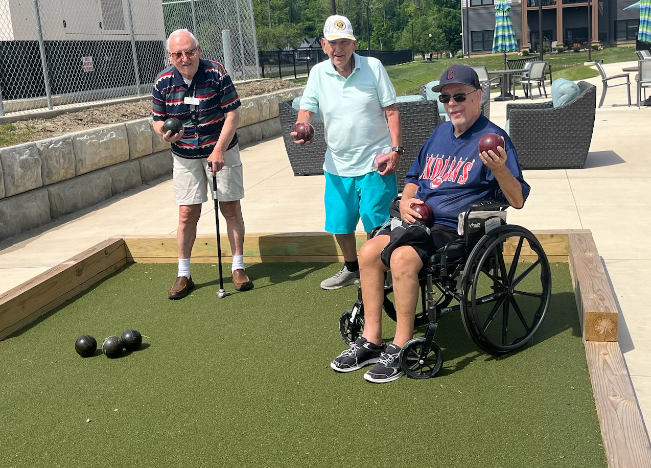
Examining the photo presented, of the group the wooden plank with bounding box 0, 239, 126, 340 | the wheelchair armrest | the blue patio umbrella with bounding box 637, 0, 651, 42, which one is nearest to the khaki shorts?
the wooden plank with bounding box 0, 239, 126, 340

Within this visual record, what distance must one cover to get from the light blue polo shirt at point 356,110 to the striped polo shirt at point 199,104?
0.63 meters

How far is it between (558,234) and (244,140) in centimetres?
851

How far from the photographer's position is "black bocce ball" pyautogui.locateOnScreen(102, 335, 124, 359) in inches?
157

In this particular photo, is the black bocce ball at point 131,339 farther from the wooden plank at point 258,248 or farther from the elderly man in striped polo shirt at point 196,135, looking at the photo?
the wooden plank at point 258,248

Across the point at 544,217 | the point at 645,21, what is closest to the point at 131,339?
the point at 544,217

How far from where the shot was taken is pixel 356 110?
4.62m

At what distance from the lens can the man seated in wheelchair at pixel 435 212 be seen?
11.4 feet

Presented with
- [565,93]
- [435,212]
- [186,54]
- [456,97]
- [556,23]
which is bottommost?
[435,212]

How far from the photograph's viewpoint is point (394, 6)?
103 meters

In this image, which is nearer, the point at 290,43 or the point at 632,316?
the point at 632,316

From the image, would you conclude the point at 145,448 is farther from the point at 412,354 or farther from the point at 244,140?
the point at 244,140

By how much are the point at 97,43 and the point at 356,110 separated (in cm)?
963

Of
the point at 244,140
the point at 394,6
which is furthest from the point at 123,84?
the point at 394,6

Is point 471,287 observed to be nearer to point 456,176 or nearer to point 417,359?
point 417,359
